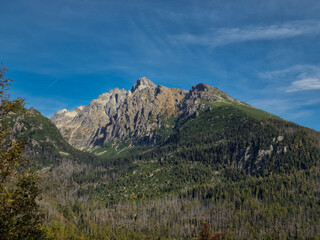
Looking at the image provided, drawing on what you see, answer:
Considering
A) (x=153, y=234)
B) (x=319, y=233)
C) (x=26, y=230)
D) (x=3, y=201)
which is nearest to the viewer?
(x=3, y=201)

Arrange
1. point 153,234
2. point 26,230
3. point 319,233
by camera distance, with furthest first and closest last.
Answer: point 153,234 < point 319,233 < point 26,230

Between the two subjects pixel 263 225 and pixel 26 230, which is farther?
pixel 263 225

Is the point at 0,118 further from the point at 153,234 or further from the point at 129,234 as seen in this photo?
the point at 153,234

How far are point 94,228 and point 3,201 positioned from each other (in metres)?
195

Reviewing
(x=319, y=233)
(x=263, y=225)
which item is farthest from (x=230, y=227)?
(x=319, y=233)

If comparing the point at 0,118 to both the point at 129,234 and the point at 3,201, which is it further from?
the point at 129,234

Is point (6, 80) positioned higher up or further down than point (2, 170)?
higher up

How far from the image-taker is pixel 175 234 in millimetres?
193375

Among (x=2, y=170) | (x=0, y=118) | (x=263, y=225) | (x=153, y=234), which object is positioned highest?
(x=0, y=118)

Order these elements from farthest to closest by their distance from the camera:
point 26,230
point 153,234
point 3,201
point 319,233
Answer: point 153,234, point 319,233, point 26,230, point 3,201

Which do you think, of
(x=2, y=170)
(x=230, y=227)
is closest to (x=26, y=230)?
(x=2, y=170)

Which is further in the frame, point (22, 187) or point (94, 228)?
point (94, 228)

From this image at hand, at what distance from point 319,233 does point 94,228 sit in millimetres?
181798

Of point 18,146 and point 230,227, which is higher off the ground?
point 18,146
